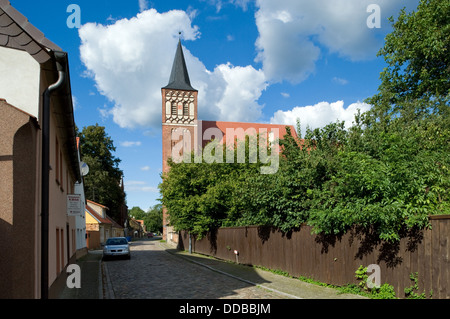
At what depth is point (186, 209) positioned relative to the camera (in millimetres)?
25016

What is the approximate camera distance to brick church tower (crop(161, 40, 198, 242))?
53.1m

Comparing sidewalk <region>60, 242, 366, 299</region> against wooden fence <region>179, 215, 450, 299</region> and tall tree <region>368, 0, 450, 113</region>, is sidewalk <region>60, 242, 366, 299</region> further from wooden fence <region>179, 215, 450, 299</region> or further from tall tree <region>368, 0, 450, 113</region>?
tall tree <region>368, 0, 450, 113</region>

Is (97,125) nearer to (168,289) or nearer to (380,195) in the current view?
(168,289)

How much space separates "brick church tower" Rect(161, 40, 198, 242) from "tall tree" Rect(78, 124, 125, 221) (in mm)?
7616

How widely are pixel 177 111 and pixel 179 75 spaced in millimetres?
5979

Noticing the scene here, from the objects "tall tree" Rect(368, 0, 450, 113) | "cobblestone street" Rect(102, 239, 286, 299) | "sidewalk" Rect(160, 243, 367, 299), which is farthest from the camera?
"tall tree" Rect(368, 0, 450, 113)

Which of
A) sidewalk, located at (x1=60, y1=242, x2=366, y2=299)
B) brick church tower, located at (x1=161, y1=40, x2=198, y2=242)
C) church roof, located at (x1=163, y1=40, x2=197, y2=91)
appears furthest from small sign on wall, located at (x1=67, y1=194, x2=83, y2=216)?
church roof, located at (x1=163, y1=40, x2=197, y2=91)

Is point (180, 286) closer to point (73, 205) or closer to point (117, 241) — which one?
point (73, 205)

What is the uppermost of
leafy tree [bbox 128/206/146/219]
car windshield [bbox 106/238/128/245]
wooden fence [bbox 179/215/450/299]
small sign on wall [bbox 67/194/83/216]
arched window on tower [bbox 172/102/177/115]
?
arched window on tower [bbox 172/102/177/115]

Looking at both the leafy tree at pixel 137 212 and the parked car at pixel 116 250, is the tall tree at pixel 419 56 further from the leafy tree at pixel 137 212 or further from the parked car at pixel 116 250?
the leafy tree at pixel 137 212

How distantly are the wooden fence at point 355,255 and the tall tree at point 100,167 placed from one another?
118 feet

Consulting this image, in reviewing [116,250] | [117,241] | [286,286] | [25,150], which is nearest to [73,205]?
[25,150]

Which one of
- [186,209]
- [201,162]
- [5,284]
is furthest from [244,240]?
[5,284]

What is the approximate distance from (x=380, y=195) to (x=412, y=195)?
80 centimetres
